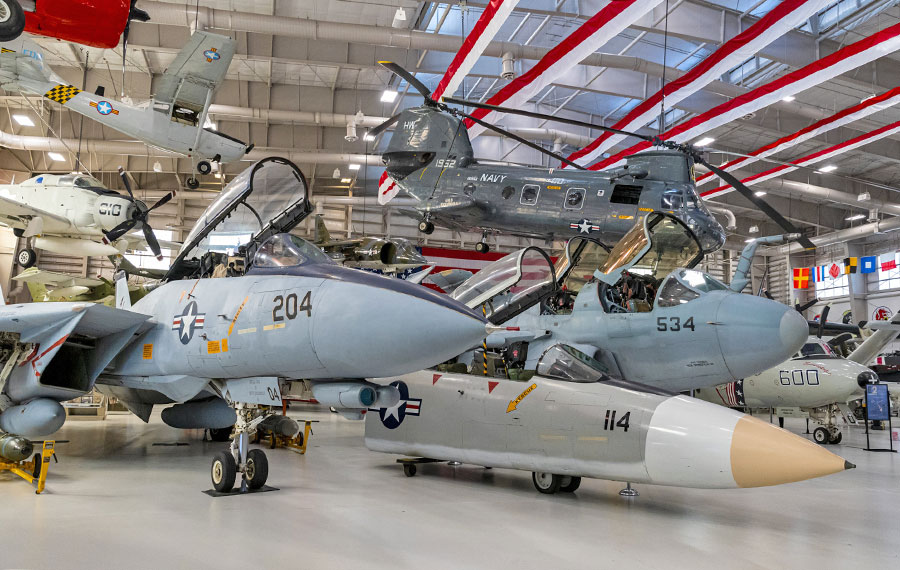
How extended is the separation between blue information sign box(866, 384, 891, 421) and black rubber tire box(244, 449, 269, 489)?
9853 millimetres

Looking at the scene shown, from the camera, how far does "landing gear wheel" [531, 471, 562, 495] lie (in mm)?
5793

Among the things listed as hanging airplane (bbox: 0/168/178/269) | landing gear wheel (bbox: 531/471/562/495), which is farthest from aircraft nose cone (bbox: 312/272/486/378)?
hanging airplane (bbox: 0/168/178/269)

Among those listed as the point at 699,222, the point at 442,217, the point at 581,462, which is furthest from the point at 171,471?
the point at 699,222

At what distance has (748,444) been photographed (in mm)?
4504

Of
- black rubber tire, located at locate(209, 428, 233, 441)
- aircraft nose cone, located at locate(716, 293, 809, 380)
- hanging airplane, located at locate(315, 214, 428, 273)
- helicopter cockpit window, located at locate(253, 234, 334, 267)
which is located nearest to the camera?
helicopter cockpit window, located at locate(253, 234, 334, 267)

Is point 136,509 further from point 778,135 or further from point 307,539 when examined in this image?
point 778,135

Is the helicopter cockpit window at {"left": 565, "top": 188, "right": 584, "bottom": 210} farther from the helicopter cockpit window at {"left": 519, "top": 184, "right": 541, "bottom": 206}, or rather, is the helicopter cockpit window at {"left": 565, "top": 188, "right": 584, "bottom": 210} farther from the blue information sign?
the blue information sign

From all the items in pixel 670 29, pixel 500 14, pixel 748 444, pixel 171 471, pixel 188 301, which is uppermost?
pixel 670 29

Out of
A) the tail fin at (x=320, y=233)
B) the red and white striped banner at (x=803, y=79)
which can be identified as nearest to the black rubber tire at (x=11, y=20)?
the tail fin at (x=320, y=233)

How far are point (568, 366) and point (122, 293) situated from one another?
5.98m

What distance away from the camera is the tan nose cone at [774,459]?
425 cm

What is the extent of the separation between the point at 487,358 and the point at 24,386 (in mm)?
4684

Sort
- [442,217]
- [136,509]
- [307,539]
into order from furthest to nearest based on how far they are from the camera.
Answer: [442,217] → [136,509] → [307,539]

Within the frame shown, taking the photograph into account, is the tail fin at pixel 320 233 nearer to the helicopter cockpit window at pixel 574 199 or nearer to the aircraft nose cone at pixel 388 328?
the helicopter cockpit window at pixel 574 199
